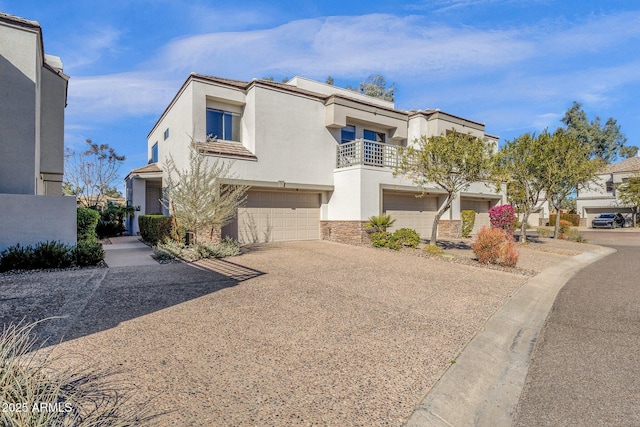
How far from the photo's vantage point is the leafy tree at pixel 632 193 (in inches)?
1328

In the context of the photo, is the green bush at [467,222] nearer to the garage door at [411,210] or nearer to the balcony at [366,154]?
the garage door at [411,210]

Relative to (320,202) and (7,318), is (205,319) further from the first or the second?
(320,202)

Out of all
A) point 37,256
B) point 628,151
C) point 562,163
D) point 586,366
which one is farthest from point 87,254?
point 628,151

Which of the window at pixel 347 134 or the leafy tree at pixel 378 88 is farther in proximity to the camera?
the leafy tree at pixel 378 88

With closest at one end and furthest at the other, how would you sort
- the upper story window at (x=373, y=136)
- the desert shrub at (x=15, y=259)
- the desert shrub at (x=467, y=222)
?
the desert shrub at (x=15, y=259) → the upper story window at (x=373, y=136) → the desert shrub at (x=467, y=222)

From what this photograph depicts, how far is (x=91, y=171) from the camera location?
2625cm

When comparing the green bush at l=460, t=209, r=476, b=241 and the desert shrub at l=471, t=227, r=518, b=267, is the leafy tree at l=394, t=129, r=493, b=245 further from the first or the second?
the green bush at l=460, t=209, r=476, b=241

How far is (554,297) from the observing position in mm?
7914

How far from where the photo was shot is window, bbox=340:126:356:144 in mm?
18250

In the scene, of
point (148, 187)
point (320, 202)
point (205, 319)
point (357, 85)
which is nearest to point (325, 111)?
point (320, 202)

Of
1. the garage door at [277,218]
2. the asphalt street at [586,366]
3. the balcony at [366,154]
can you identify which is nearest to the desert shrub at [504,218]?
the balcony at [366,154]

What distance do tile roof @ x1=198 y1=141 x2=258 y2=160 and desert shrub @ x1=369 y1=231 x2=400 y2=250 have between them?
640 centimetres

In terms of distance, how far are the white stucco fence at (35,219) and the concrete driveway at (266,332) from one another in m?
1.69

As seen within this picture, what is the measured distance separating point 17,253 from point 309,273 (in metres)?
7.66
